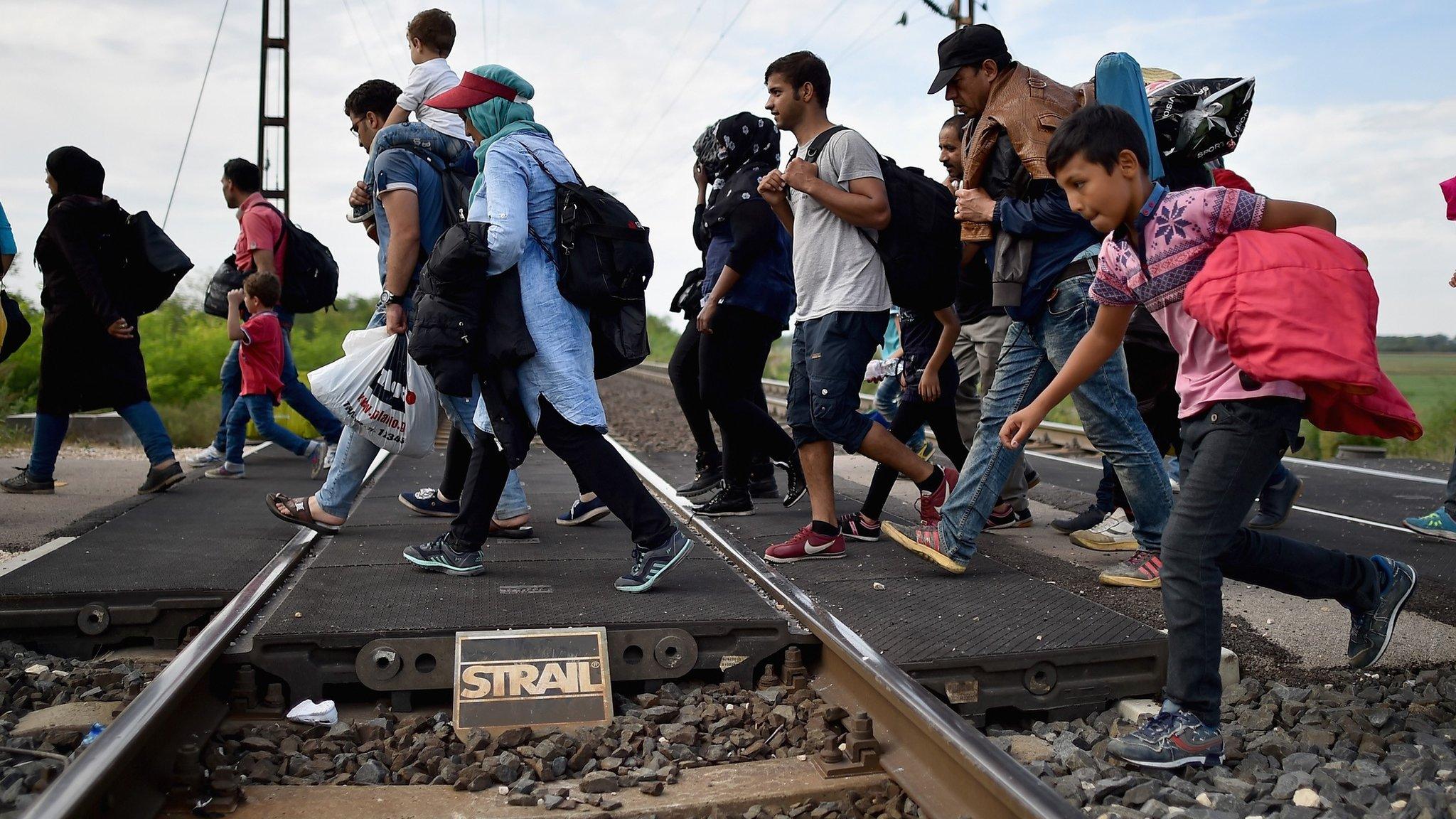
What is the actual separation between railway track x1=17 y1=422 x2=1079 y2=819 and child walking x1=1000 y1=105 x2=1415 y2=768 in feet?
1.78

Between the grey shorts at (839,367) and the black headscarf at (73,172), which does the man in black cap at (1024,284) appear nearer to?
the grey shorts at (839,367)

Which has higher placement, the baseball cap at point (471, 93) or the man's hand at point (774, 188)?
the baseball cap at point (471, 93)

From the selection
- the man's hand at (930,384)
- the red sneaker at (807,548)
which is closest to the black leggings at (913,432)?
the man's hand at (930,384)

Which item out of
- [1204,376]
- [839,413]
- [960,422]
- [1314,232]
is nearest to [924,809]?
[1204,376]

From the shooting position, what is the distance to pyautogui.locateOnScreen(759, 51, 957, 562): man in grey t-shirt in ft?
16.6

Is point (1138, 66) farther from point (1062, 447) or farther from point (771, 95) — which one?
point (1062, 447)

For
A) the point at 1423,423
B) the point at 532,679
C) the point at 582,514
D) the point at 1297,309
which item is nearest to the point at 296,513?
the point at 582,514

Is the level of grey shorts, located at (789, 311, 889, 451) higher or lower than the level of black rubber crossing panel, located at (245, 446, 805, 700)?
higher

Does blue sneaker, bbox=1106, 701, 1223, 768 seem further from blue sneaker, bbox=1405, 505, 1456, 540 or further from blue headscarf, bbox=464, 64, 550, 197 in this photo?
blue sneaker, bbox=1405, 505, 1456, 540

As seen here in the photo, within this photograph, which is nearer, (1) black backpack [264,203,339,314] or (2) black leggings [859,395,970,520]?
(2) black leggings [859,395,970,520]

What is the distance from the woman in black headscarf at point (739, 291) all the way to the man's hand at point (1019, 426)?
8.41 feet

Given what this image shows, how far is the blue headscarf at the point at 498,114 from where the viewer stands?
184 inches

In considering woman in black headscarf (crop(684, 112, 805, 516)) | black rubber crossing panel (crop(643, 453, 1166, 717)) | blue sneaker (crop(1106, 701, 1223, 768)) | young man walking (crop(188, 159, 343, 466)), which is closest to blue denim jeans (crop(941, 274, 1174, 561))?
black rubber crossing panel (crop(643, 453, 1166, 717))

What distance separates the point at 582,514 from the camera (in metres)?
6.36
